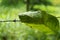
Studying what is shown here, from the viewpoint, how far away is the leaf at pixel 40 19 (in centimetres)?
80

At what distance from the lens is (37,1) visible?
0.89 metres

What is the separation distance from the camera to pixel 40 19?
80 cm

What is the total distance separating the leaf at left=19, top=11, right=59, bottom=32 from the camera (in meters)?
→ 0.80

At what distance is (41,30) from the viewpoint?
0.79 meters

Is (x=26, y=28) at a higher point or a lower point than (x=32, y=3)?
lower

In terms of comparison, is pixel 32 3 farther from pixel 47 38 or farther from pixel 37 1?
pixel 47 38

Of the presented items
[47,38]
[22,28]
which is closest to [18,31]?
[22,28]

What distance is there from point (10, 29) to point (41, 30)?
6.4 inches

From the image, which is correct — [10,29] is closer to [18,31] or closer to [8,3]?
[18,31]

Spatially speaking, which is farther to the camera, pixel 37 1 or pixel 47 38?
pixel 37 1

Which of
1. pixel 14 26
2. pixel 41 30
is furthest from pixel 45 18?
pixel 14 26

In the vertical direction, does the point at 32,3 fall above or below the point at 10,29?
above

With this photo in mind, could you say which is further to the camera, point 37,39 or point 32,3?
point 32,3

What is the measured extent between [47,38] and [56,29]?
7 centimetres
